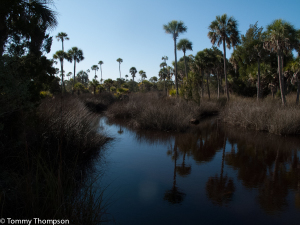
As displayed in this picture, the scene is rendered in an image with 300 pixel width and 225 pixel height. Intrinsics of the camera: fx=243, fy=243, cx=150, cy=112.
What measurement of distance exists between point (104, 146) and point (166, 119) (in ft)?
20.6

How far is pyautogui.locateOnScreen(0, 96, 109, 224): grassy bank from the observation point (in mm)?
3732

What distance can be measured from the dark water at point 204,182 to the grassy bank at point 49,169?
88 cm

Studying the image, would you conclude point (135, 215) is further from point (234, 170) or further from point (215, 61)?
point (215, 61)

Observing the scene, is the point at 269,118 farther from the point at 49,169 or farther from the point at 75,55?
the point at 75,55

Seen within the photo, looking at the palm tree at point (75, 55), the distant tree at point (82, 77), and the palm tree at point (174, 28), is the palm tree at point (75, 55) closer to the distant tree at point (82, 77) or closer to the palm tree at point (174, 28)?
the palm tree at point (174, 28)

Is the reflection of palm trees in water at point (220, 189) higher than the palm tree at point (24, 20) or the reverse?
the reverse

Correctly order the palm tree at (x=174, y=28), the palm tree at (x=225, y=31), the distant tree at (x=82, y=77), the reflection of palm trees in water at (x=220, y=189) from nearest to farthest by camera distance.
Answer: the reflection of palm trees in water at (x=220, y=189) → the palm tree at (x=225, y=31) → the palm tree at (x=174, y=28) → the distant tree at (x=82, y=77)

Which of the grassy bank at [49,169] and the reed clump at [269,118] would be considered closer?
the grassy bank at [49,169]

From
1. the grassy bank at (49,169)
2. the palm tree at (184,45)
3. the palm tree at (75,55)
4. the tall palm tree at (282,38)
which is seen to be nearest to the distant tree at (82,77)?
the palm tree at (75,55)

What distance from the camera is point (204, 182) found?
7.20m

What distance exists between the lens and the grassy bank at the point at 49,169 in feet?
12.2

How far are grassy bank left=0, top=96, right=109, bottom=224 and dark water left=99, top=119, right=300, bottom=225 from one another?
2.88ft

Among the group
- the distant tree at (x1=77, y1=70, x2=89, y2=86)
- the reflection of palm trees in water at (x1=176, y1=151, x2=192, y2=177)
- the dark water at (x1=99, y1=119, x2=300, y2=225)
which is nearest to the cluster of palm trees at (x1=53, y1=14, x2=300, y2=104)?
the dark water at (x1=99, y1=119, x2=300, y2=225)

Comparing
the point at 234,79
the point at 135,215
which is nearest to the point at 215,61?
the point at 234,79
